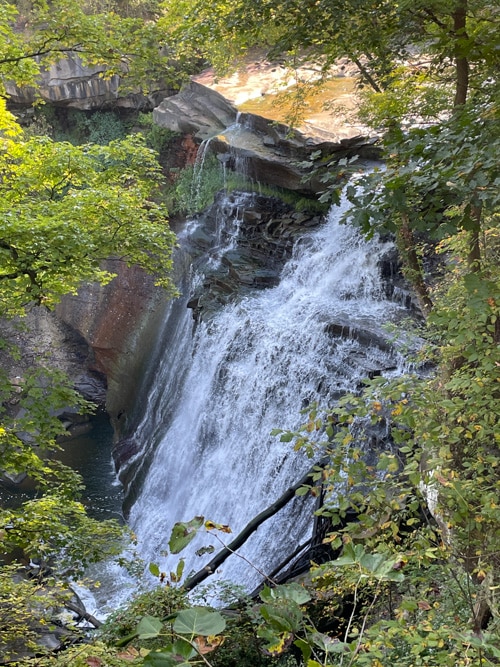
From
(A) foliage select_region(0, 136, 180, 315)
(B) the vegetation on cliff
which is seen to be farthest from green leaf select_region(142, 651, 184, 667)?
(A) foliage select_region(0, 136, 180, 315)

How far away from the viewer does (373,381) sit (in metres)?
3.47

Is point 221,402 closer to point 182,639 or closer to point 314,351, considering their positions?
point 314,351

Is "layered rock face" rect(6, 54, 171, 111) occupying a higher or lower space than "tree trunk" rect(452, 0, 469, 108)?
higher

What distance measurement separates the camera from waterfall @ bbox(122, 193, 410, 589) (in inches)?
341

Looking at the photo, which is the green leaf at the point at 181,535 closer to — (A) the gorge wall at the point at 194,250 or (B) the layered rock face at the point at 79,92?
(A) the gorge wall at the point at 194,250

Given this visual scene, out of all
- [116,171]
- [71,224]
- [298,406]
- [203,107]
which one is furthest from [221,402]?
[203,107]

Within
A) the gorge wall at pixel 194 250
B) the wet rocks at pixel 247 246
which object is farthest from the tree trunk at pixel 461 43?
the wet rocks at pixel 247 246

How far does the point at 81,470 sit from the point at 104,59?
33.7 ft

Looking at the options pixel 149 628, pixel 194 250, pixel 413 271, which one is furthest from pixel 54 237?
pixel 194 250

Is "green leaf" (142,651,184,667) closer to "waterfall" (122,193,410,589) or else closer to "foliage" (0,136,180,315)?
"foliage" (0,136,180,315)

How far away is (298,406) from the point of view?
30.1 feet

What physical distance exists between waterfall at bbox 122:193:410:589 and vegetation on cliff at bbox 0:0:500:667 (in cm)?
121

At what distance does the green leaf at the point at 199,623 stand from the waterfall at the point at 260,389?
6.72 meters

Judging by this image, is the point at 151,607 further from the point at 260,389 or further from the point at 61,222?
the point at 260,389
